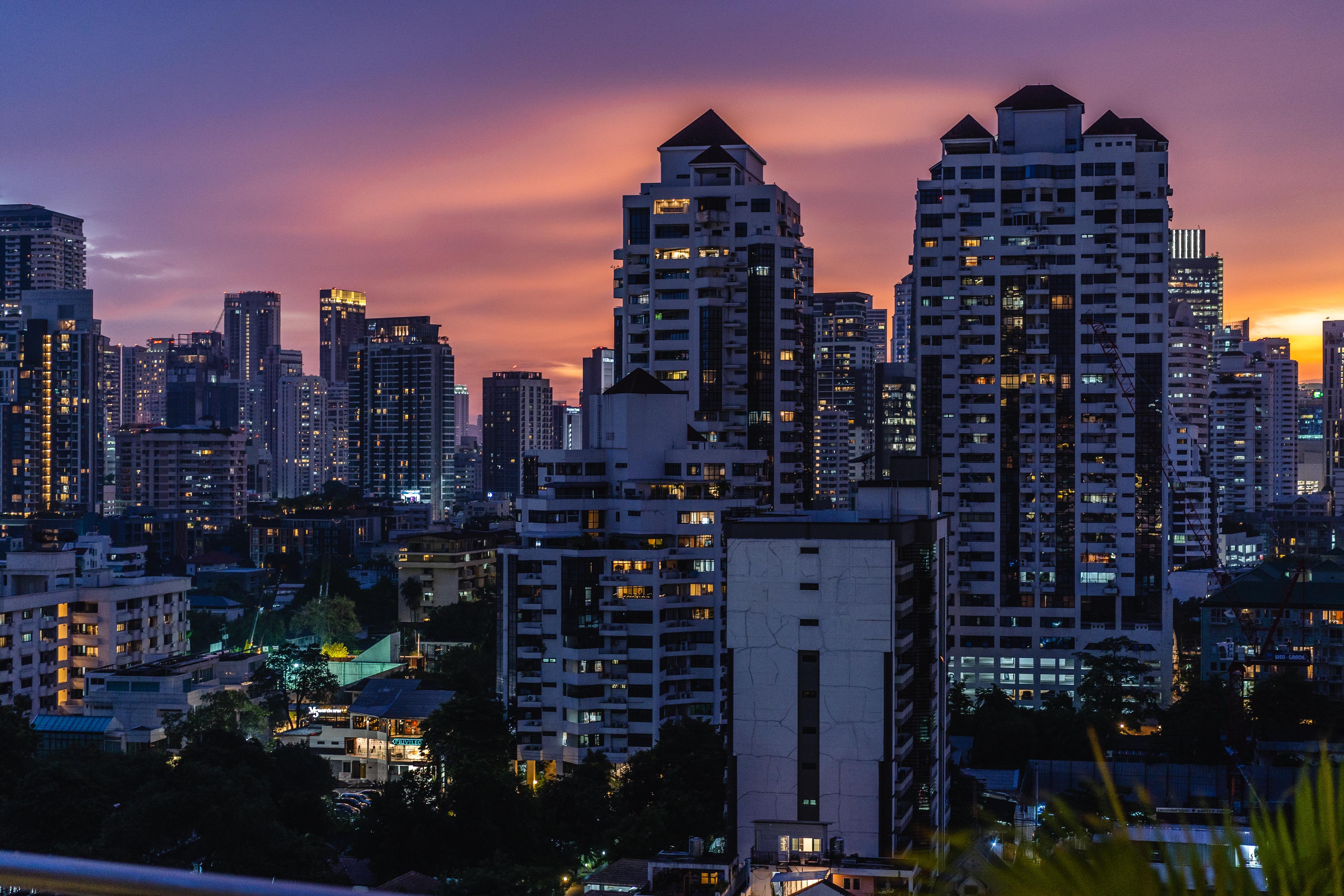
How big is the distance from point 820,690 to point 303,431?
10662 centimetres

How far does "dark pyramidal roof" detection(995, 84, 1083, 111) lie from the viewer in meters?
33.8

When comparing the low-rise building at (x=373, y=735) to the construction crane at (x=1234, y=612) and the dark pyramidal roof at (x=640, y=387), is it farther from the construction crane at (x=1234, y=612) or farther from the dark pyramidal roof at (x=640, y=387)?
the construction crane at (x=1234, y=612)

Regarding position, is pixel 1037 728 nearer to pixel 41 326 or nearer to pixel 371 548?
pixel 371 548

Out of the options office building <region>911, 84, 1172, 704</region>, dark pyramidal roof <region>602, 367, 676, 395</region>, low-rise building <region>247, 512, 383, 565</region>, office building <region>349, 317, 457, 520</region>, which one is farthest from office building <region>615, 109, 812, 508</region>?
office building <region>349, 317, 457, 520</region>

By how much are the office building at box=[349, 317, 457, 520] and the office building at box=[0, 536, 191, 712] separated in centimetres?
5597

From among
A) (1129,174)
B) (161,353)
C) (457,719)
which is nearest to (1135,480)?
(1129,174)

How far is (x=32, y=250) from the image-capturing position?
103m

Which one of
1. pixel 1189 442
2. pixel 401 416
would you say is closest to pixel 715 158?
pixel 1189 442

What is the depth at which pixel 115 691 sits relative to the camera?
26.0m

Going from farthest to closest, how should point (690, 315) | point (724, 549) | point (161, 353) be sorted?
point (161, 353) < point (690, 315) < point (724, 549)

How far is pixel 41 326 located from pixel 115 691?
50.1 metres

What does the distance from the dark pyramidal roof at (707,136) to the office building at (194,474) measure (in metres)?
48.0

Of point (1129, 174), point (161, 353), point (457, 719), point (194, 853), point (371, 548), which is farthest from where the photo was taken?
point (161, 353)

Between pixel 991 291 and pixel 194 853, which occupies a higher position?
pixel 991 291
